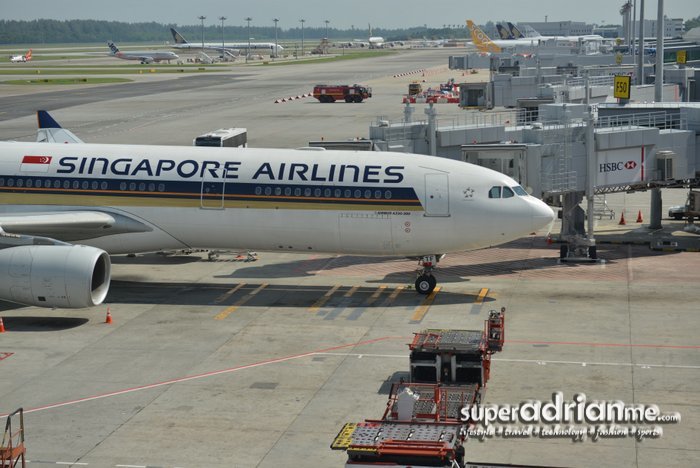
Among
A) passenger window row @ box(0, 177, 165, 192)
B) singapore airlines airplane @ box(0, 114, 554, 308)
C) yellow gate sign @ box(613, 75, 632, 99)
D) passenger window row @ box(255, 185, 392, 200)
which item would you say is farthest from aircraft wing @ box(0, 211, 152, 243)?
yellow gate sign @ box(613, 75, 632, 99)

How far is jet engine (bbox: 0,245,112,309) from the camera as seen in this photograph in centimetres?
3178

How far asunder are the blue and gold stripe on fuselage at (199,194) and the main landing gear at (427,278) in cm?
216

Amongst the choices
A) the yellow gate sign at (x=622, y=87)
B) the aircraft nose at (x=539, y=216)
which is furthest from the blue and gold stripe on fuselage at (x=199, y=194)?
the yellow gate sign at (x=622, y=87)

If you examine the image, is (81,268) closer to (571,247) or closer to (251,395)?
(251,395)

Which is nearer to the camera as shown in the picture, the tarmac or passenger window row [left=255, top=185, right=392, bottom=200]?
the tarmac

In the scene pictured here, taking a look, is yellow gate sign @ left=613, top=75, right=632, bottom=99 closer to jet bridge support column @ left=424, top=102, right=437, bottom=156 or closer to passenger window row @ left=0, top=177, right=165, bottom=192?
jet bridge support column @ left=424, top=102, right=437, bottom=156

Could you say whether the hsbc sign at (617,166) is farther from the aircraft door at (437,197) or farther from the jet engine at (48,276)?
the jet engine at (48,276)

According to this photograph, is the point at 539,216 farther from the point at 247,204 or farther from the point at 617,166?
the point at 247,204

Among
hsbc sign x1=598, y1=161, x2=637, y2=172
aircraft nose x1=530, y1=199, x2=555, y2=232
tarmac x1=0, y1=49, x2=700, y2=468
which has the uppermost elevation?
hsbc sign x1=598, y1=161, x2=637, y2=172

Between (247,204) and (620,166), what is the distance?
15.3 meters

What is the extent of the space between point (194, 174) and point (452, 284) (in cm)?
995

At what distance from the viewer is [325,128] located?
291 ft

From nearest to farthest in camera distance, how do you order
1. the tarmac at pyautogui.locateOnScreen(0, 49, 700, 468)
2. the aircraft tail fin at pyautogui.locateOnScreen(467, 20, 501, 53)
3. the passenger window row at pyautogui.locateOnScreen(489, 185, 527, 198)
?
1. the tarmac at pyautogui.locateOnScreen(0, 49, 700, 468)
2. the passenger window row at pyautogui.locateOnScreen(489, 185, 527, 198)
3. the aircraft tail fin at pyautogui.locateOnScreen(467, 20, 501, 53)

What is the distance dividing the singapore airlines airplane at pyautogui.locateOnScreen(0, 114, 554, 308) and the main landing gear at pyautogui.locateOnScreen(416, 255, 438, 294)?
1.4 inches
